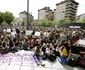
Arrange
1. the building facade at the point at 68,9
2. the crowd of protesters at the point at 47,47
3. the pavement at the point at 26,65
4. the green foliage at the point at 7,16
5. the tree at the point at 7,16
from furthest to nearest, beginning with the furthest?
1. the building facade at the point at 68,9
2. the tree at the point at 7,16
3. the green foliage at the point at 7,16
4. the crowd of protesters at the point at 47,47
5. the pavement at the point at 26,65

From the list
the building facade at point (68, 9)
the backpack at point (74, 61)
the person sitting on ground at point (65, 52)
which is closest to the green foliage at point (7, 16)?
the building facade at point (68, 9)

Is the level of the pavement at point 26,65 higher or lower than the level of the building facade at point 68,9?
lower

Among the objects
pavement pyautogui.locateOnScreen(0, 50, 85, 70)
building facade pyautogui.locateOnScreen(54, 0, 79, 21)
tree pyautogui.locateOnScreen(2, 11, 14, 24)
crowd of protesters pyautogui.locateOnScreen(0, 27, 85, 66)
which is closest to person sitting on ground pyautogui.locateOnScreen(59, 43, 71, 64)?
crowd of protesters pyautogui.locateOnScreen(0, 27, 85, 66)

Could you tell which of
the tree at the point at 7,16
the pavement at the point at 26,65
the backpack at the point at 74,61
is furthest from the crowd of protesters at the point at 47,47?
the tree at the point at 7,16

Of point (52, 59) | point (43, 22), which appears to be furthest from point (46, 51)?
point (43, 22)

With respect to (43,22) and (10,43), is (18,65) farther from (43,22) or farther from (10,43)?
(43,22)

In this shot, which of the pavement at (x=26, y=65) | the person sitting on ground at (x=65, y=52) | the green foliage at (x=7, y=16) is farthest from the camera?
the green foliage at (x=7, y=16)

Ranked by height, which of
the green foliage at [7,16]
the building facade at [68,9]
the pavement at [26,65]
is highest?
the building facade at [68,9]

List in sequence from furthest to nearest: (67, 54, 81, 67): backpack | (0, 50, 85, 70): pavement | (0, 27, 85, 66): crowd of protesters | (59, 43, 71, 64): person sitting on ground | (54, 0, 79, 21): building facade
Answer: (54, 0, 79, 21): building facade → (0, 27, 85, 66): crowd of protesters → (59, 43, 71, 64): person sitting on ground → (67, 54, 81, 67): backpack → (0, 50, 85, 70): pavement

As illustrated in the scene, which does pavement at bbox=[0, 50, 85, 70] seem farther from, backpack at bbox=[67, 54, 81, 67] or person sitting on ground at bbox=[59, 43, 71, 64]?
person sitting on ground at bbox=[59, 43, 71, 64]

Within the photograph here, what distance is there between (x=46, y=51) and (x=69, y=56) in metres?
2.05

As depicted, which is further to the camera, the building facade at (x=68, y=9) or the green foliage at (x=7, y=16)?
the building facade at (x=68, y=9)

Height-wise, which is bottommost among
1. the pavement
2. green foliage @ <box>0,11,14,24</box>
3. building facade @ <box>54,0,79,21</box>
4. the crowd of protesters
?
the pavement

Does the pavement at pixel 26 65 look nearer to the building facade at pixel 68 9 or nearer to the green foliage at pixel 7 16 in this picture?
the green foliage at pixel 7 16
